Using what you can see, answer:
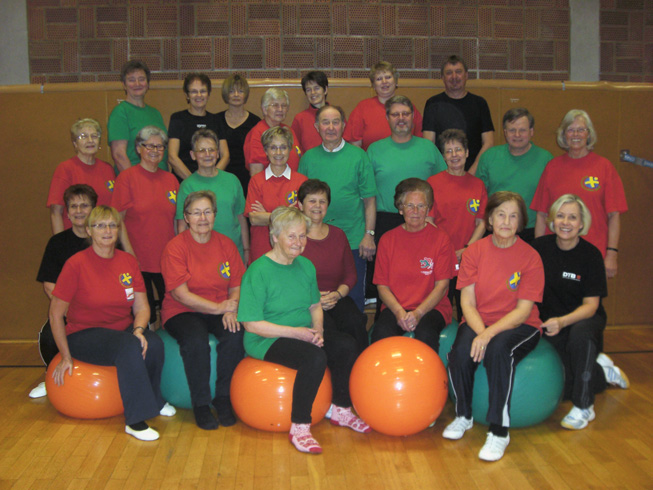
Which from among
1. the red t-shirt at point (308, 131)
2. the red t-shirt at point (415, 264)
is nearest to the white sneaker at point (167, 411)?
the red t-shirt at point (415, 264)

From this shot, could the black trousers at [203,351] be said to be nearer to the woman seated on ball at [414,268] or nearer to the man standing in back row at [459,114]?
the woman seated on ball at [414,268]

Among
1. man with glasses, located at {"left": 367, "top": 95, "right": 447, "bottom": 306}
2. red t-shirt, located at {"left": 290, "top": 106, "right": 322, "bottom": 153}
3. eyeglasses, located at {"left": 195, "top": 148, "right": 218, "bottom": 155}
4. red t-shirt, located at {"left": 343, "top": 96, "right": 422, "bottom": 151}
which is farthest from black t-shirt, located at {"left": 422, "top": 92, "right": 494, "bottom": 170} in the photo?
eyeglasses, located at {"left": 195, "top": 148, "right": 218, "bottom": 155}

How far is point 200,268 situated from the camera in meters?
3.61

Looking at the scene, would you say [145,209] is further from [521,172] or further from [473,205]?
[521,172]

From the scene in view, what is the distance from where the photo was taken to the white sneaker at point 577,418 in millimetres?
3366

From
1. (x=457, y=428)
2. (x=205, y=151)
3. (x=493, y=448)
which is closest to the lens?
(x=493, y=448)

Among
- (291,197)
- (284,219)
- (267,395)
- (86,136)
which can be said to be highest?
(86,136)

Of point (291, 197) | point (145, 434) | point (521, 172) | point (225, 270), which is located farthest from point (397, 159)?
point (145, 434)

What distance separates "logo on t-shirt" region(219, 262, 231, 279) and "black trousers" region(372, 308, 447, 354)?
3.08ft

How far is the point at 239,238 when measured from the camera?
13.6 feet

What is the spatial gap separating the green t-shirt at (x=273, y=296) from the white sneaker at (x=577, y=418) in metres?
1.52

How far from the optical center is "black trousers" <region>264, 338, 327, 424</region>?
315cm

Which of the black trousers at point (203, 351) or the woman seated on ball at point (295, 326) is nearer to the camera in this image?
the woman seated on ball at point (295, 326)

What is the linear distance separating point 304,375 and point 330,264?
825 mm
